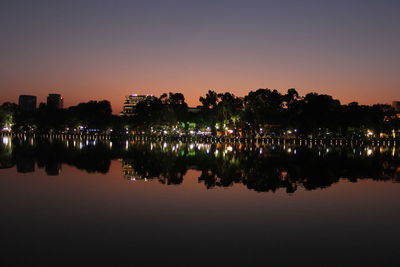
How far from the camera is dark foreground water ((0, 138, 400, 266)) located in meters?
9.23

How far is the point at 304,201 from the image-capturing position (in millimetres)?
16219

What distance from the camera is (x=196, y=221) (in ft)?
41.6

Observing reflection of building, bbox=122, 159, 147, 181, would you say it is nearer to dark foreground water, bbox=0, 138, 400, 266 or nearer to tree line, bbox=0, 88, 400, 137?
dark foreground water, bbox=0, 138, 400, 266

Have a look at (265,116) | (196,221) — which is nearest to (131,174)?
(196,221)

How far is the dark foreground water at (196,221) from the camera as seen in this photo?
30.3 ft

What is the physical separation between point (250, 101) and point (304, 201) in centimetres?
8783

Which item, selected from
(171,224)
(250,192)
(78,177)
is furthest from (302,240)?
(78,177)

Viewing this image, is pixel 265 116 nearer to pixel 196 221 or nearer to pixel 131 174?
pixel 131 174

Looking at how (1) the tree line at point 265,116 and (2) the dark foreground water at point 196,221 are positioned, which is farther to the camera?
(1) the tree line at point 265,116

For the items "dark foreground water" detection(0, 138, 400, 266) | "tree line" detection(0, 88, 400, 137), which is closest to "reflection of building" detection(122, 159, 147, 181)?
"dark foreground water" detection(0, 138, 400, 266)

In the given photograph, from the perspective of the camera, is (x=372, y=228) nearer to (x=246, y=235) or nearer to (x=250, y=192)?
(x=246, y=235)

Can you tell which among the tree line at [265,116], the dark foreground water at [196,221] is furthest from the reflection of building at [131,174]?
the tree line at [265,116]

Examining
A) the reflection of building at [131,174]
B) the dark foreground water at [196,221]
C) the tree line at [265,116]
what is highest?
the tree line at [265,116]

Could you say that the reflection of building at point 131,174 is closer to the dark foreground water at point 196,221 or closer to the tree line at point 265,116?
the dark foreground water at point 196,221
